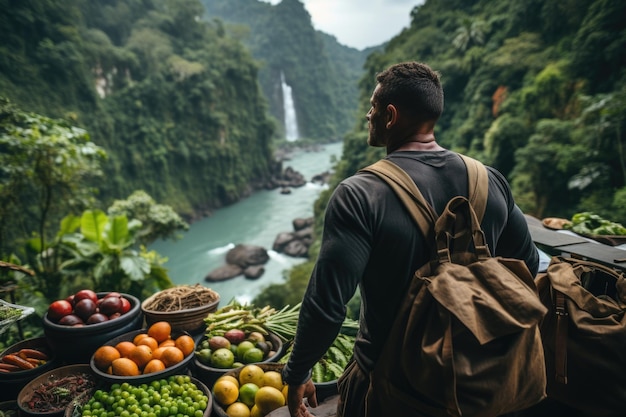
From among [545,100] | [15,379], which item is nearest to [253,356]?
[15,379]

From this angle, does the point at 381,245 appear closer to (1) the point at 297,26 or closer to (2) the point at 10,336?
(2) the point at 10,336

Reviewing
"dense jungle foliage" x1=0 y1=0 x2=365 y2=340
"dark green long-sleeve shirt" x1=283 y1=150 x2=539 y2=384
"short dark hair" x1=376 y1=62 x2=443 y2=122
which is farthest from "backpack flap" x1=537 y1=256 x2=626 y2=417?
"dense jungle foliage" x1=0 y1=0 x2=365 y2=340

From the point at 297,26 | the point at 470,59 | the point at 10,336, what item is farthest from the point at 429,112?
the point at 297,26

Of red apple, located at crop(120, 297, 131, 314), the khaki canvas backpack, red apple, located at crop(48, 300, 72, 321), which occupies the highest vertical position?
the khaki canvas backpack

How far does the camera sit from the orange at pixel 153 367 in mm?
2355

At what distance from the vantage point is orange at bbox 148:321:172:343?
2648mm

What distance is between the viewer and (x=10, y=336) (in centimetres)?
418

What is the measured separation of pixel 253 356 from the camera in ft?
8.24

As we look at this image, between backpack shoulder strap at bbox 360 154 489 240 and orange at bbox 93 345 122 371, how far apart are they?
2219 mm

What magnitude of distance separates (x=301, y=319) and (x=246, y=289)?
651 inches

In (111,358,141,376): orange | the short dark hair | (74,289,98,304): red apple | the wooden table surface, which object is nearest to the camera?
the short dark hair

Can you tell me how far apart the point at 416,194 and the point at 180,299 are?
250 centimetres

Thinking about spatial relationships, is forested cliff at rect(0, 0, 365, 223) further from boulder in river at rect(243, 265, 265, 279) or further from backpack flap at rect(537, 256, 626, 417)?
backpack flap at rect(537, 256, 626, 417)

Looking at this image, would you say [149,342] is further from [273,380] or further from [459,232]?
[459,232]
